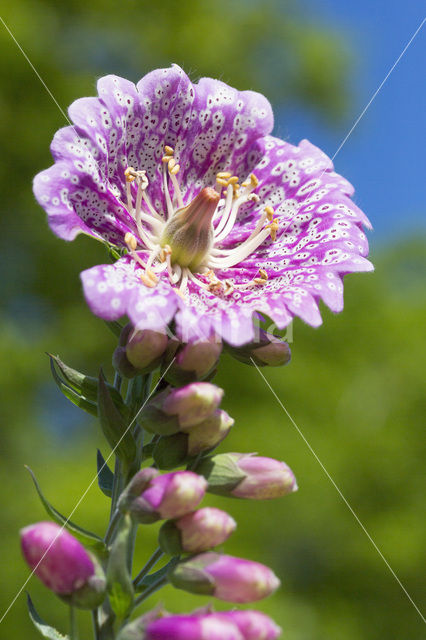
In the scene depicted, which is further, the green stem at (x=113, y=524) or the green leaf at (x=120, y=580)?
the green stem at (x=113, y=524)

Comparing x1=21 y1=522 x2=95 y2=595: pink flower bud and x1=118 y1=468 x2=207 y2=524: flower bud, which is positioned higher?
x1=118 y1=468 x2=207 y2=524: flower bud

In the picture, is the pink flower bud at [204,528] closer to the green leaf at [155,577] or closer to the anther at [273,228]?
the green leaf at [155,577]

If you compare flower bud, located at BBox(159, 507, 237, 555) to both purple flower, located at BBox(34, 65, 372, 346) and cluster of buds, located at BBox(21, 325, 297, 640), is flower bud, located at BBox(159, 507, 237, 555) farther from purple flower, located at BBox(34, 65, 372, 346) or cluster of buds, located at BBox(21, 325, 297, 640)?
purple flower, located at BBox(34, 65, 372, 346)

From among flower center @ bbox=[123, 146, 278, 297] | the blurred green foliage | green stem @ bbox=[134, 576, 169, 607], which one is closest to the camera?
green stem @ bbox=[134, 576, 169, 607]

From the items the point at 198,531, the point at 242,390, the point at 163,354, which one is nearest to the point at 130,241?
the point at 163,354

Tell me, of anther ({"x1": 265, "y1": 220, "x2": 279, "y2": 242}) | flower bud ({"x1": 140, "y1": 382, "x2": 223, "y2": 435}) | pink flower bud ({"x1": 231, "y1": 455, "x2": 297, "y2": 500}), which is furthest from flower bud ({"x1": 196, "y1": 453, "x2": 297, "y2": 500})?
anther ({"x1": 265, "y1": 220, "x2": 279, "y2": 242})

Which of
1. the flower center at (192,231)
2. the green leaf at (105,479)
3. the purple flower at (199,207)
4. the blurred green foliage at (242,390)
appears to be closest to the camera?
the purple flower at (199,207)

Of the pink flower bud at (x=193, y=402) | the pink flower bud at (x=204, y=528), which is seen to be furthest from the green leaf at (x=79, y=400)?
the pink flower bud at (x=204, y=528)

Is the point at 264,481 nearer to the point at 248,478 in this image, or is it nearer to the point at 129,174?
the point at 248,478
